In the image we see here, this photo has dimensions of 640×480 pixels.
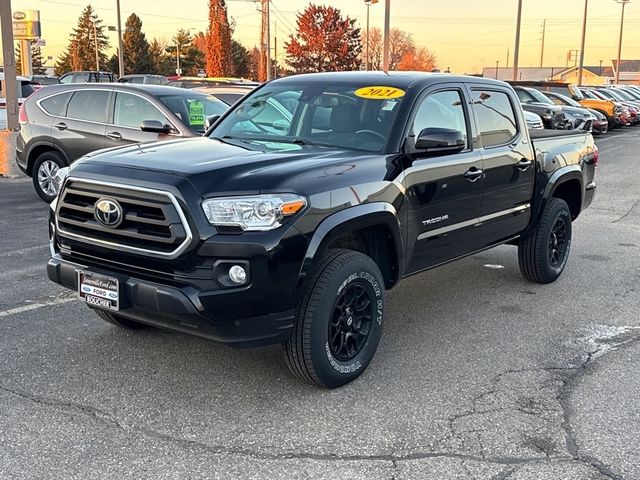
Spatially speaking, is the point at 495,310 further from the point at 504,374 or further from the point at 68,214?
the point at 68,214

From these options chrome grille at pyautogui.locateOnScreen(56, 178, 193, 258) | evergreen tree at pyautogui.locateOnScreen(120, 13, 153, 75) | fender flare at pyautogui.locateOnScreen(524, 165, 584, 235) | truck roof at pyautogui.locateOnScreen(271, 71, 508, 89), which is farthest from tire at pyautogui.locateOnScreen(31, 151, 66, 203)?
evergreen tree at pyautogui.locateOnScreen(120, 13, 153, 75)

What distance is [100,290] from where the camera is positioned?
12.5ft

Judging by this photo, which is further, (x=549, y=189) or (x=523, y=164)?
(x=549, y=189)

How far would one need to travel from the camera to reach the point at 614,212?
34.3ft

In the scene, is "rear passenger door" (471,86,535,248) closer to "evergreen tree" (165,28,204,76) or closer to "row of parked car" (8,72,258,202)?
"row of parked car" (8,72,258,202)

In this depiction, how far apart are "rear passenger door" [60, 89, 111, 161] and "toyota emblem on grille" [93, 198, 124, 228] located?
20.0 feet

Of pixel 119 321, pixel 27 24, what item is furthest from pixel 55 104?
pixel 27 24

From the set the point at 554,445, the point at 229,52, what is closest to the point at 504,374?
the point at 554,445

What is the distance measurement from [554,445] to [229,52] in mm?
62013

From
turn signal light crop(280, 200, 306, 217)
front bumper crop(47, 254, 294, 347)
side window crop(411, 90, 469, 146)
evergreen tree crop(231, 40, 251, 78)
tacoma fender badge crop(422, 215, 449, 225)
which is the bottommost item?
front bumper crop(47, 254, 294, 347)

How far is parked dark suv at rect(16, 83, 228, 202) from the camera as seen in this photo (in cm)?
929

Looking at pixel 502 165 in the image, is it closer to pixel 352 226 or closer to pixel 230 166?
pixel 352 226

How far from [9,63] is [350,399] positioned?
37.2 ft

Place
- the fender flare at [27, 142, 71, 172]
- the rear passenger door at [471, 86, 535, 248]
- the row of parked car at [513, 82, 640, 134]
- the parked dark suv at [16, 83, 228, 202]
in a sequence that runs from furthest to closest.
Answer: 1. the row of parked car at [513, 82, 640, 134]
2. the fender flare at [27, 142, 71, 172]
3. the parked dark suv at [16, 83, 228, 202]
4. the rear passenger door at [471, 86, 535, 248]
